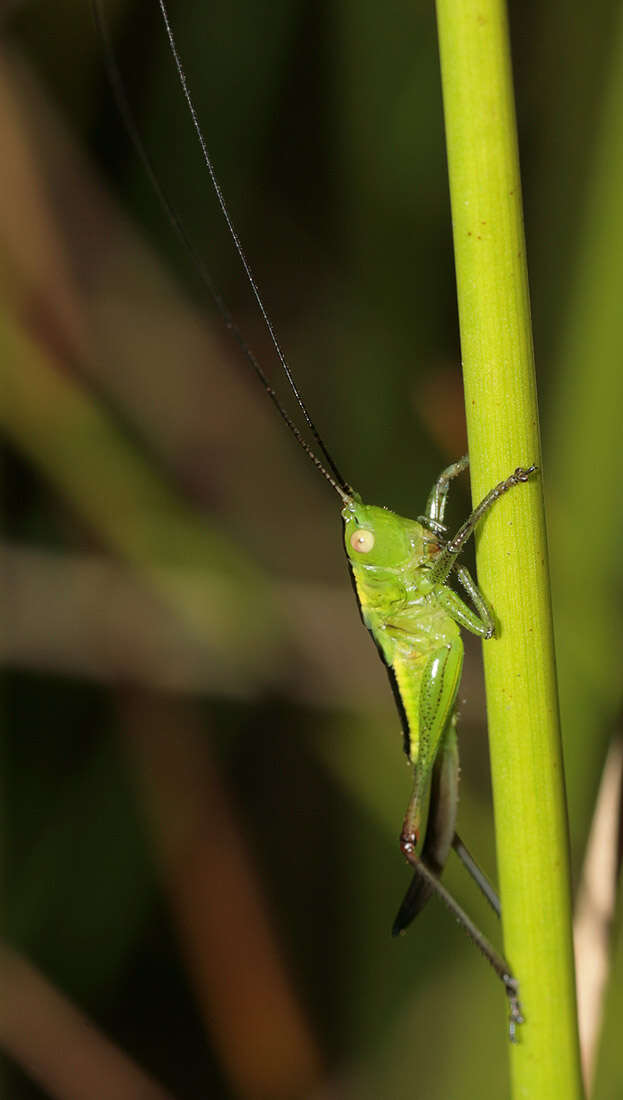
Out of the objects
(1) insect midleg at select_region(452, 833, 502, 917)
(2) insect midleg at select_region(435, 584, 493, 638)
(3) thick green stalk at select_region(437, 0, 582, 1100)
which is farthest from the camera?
(1) insect midleg at select_region(452, 833, 502, 917)

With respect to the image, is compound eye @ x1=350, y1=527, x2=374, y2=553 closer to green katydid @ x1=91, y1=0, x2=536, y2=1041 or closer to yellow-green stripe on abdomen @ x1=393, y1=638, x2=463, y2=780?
green katydid @ x1=91, y1=0, x2=536, y2=1041

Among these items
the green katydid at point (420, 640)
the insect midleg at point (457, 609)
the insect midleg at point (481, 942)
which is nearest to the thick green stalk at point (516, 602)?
the insect midleg at point (481, 942)

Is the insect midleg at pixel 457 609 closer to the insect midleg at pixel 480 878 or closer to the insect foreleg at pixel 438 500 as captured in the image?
the insect foreleg at pixel 438 500

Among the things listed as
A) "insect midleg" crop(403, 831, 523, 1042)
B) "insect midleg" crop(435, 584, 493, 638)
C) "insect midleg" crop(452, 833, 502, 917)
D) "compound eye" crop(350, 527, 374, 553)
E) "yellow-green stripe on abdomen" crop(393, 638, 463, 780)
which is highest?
"compound eye" crop(350, 527, 374, 553)

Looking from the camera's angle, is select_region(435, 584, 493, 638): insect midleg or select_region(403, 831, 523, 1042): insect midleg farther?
select_region(435, 584, 493, 638): insect midleg

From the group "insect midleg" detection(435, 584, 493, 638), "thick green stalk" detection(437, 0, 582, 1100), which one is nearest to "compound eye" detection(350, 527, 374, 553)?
"insect midleg" detection(435, 584, 493, 638)
